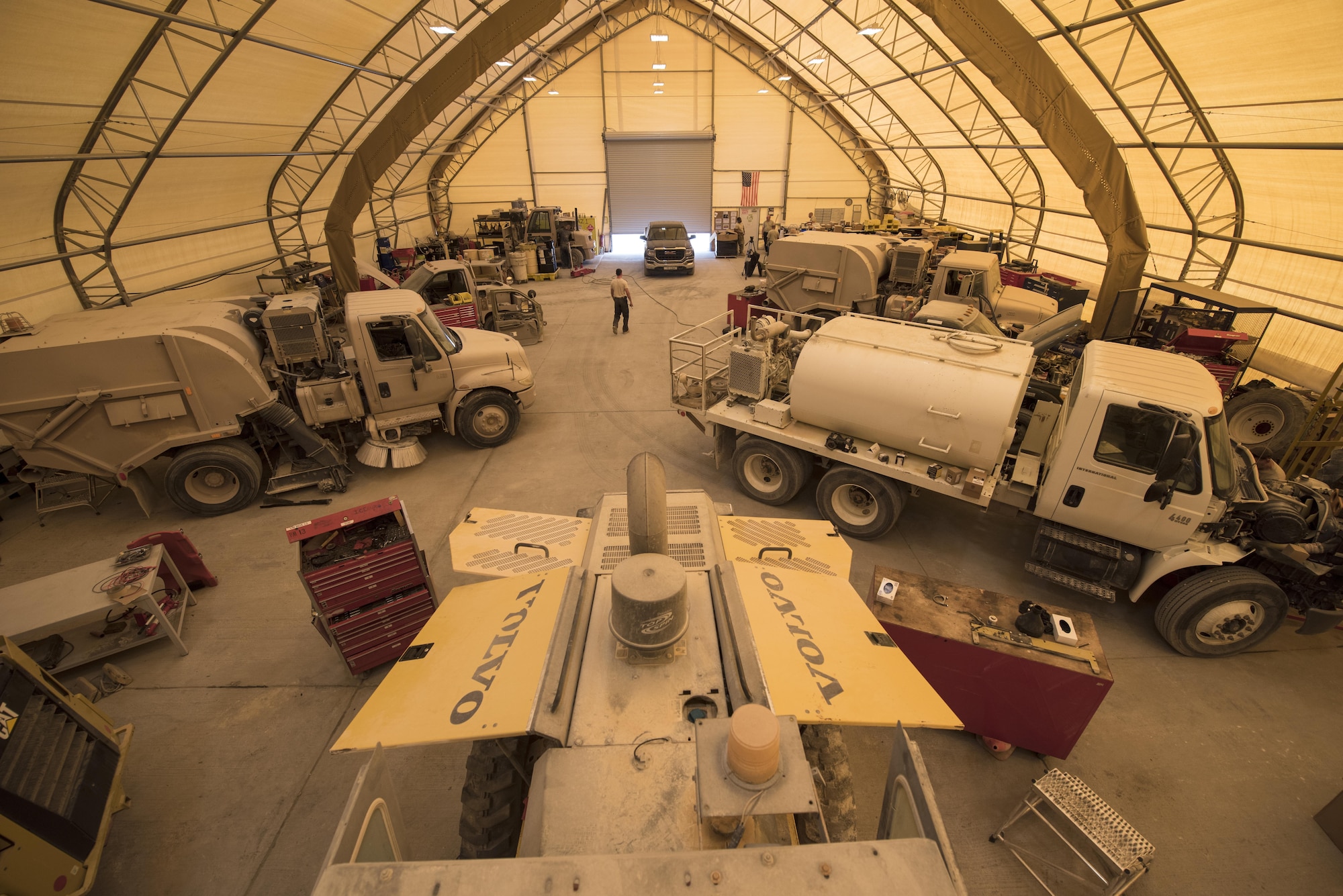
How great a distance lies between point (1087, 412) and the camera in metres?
5.20

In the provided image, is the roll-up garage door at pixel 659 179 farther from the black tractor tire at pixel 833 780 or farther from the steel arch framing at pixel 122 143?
the black tractor tire at pixel 833 780

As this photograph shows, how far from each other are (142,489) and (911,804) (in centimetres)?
969

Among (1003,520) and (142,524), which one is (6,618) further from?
(1003,520)

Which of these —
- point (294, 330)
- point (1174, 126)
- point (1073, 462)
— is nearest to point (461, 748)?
point (1073, 462)

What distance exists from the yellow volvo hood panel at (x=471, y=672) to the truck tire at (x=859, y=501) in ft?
14.5

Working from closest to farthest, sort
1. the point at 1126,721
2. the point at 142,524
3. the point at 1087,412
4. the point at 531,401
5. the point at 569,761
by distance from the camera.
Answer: the point at 569,761 < the point at 1126,721 < the point at 1087,412 < the point at 142,524 < the point at 531,401

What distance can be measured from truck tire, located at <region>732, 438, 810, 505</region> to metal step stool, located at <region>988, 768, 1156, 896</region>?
402 cm

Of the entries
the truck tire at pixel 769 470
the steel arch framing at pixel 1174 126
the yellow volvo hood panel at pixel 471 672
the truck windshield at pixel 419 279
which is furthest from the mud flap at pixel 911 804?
the truck windshield at pixel 419 279

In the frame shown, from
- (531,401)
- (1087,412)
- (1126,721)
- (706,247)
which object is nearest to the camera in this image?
(1126,721)

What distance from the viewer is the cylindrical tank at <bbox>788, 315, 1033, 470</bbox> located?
5.85 m

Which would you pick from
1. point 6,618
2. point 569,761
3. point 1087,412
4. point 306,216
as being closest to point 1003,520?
point 1087,412

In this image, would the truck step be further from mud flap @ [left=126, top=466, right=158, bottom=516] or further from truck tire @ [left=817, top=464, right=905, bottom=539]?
mud flap @ [left=126, top=466, right=158, bottom=516]

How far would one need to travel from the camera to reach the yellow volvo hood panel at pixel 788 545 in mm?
3877

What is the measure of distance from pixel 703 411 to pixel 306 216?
Answer: 1667cm
